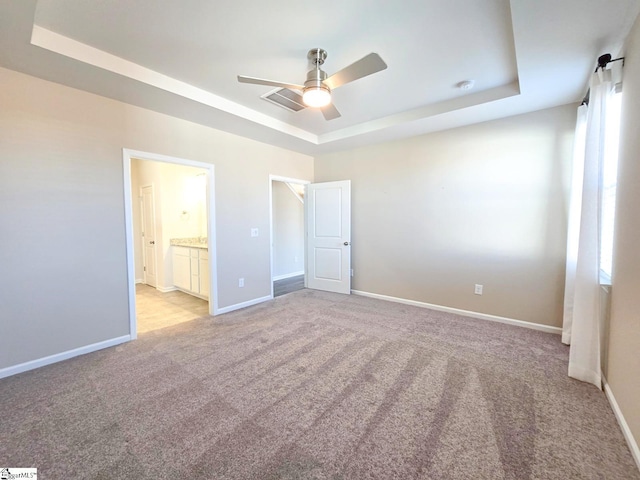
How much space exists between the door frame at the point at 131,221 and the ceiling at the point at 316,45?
546 millimetres

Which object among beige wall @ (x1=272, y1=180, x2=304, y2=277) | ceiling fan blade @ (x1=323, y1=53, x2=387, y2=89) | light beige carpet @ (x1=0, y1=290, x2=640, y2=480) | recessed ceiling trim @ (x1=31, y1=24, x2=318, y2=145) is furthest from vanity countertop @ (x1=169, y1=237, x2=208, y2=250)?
ceiling fan blade @ (x1=323, y1=53, x2=387, y2=89)

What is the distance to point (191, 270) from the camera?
15.2 feet

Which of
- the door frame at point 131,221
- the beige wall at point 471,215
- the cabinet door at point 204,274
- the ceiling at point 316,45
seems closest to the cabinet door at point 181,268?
the cabinet door at point 204,274

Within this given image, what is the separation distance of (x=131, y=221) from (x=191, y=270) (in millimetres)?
1896

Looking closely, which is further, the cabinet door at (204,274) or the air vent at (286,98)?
the cabinet door at (204,274)

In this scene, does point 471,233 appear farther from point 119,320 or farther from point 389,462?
point 119,320

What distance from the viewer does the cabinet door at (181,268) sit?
4723 mm

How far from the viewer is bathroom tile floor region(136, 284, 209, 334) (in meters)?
3.49

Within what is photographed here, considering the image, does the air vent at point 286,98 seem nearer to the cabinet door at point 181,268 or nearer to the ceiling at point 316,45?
the ceiling at point 316,45

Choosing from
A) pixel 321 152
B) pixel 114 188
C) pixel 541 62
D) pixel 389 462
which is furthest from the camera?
pixel 321 152

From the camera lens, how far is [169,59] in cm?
231

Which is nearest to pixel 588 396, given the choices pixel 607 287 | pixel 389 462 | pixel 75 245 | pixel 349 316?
pixel 607 287

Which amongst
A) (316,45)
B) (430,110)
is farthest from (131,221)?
(430,110)

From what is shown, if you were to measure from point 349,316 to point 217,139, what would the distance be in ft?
10.0
